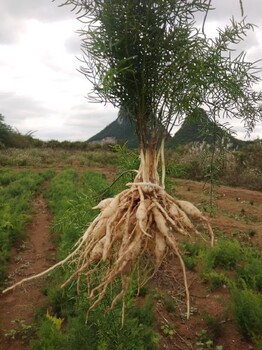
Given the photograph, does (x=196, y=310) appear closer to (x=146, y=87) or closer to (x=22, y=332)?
(x=22, y=332)

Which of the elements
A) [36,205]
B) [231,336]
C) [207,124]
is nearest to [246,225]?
[231,336]

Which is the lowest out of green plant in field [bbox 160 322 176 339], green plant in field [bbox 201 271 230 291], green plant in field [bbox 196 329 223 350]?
green plant in field [bbox 196 329 223 350]

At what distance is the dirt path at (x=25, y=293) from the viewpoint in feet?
14.6

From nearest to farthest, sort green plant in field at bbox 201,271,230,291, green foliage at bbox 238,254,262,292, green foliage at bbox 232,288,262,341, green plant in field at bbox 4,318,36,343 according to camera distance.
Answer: green foliage at bbox 232,288,262,341
green plant in field at bbox 4,318,36,343
green foliage at bbox 238,254,262,292
green plant in field at bbox 201,271,230,291

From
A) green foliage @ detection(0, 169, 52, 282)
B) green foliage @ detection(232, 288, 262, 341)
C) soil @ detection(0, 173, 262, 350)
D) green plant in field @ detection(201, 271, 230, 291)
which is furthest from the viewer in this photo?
green foliage @ detection(0, 169, 52, 282)

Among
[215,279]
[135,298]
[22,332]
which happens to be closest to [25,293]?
[22,332]

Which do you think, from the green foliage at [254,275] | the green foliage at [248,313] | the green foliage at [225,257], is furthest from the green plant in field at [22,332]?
the green foliage at [225,257]

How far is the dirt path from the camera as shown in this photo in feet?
14.6

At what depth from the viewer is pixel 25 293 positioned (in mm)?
5609

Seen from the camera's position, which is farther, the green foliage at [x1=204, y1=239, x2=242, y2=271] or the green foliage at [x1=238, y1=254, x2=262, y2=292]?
the green foliage at [x1=204, y1=239, x2=242, y2=271]

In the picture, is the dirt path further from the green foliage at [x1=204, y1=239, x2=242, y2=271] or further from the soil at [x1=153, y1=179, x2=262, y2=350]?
the green foliage at [x1=204, y1=239, x2=242, y2=271]

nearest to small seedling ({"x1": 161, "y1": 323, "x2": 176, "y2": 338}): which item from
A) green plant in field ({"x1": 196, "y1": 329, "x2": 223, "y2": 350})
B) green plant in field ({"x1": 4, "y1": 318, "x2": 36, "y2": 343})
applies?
green plant in field ({"x1": 196, "y1": 329, "x2": 223, "y2": 350})

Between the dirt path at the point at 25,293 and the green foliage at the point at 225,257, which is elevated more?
the green foliage at the point at 225,257

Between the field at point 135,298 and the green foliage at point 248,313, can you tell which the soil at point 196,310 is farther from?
the green foliage at point 248,313
